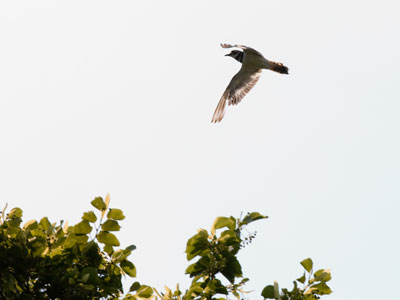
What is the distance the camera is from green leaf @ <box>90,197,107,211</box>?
202 inches

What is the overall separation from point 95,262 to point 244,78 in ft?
32.3

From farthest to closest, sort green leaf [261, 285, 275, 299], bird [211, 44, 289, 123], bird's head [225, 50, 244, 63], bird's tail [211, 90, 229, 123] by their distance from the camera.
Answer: bird's head [225, 50, 244, 63] → bird's tail [211, 90, 229, 123] → bird [211, 44, 289, 123] → green leaf [261, 285, 275, 299]

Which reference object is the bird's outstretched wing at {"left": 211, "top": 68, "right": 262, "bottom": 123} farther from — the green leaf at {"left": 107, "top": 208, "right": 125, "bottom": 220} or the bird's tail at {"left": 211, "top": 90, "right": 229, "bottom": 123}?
the green leaf at {"left": 107, "top": 208, "right": 125, "bottom": 220}

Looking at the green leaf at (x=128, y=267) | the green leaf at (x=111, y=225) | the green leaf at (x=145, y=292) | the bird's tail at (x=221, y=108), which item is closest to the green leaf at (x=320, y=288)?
the green leaf at (x=145, y=292)

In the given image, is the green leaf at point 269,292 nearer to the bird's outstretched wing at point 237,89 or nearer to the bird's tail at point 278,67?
the bird's tail at point 278,67

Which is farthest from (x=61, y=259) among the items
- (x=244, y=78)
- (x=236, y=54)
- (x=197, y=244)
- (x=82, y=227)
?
(x=236, y=54)

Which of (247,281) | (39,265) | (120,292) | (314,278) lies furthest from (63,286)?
(314,278)

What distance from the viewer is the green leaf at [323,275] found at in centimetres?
491

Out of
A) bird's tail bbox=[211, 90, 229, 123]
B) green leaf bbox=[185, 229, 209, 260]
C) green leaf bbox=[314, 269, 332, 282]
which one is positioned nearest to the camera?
green leaf bbox=[314, 269, 332, 282]

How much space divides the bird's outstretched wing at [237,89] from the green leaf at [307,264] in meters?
9.63

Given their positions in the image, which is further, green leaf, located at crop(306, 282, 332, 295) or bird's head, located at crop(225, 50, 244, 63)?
bird's head, located at crop(225, 50, 244, 63)

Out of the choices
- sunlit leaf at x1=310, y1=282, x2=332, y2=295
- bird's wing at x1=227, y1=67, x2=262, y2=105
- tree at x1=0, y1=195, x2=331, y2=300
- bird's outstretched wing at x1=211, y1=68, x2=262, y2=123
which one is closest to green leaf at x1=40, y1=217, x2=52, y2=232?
tree at x1=0, y1=195, x2=331, y2=300

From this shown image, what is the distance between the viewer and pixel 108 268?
5.24 meters

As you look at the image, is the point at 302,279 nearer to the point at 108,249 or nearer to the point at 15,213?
the point at 108,249
